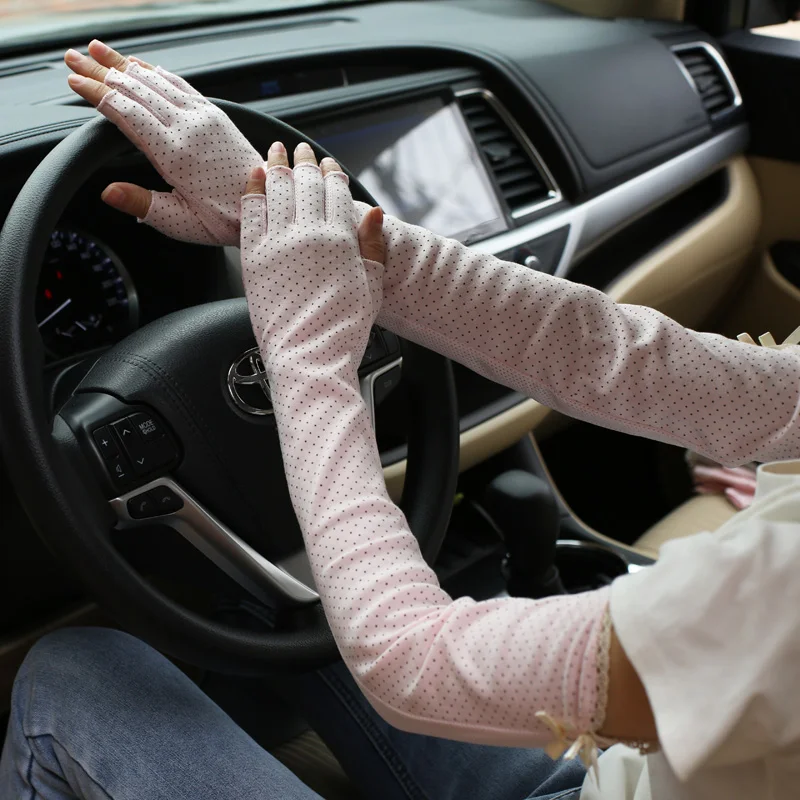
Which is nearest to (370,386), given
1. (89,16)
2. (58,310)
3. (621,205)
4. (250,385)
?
(250,385)

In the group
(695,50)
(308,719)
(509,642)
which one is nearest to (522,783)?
(308,719)

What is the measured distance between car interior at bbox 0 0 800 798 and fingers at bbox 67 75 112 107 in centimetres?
3

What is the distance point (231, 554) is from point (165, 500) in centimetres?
8

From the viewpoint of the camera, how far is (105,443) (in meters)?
0.79

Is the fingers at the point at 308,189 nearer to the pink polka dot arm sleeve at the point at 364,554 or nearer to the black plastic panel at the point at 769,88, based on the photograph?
the pink polka dot arm sleeve at the point at 364,554

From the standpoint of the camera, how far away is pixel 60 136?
94 cm

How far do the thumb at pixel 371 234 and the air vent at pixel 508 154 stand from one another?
25.5 inches

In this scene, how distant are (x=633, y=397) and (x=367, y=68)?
0.86 metres

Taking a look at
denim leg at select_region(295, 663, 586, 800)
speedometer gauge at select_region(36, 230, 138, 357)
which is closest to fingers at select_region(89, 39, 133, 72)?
speedometer gauge at select_region(36, 230, 138, 357)

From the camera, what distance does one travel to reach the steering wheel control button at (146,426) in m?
0.80

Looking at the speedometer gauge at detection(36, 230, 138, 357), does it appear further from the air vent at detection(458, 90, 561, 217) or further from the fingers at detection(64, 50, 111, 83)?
the air vent at detection(458, 90, 561, 217)

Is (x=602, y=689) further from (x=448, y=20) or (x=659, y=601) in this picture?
(x=448, y=20)

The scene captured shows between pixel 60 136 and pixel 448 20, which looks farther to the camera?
pixel 448 20

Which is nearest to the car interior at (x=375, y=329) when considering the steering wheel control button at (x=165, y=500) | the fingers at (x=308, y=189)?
the steering wheel control button at (x=165, y=500)
